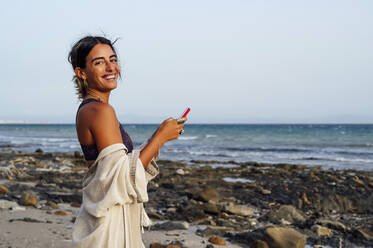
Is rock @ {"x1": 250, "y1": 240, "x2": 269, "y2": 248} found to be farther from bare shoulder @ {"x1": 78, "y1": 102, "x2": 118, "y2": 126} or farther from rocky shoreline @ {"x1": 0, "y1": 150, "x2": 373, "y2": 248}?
bare shoulder @ {"x1": 78, "y1": 102, "x2": 118, "y2": 126}

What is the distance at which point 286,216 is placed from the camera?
23.3 ft

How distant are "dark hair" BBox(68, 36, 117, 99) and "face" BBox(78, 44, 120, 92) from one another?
0.02 metres

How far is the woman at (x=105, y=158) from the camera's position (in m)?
1.96

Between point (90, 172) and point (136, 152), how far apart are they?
0.30 meters

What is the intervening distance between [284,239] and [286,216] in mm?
1878

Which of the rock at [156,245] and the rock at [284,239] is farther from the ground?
the rock at [284,239]

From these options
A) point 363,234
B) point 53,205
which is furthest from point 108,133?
point 53,205

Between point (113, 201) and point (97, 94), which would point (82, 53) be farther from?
point (113, 201)

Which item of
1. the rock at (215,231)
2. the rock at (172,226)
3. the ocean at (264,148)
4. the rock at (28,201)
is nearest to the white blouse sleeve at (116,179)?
the rock at (215,231)

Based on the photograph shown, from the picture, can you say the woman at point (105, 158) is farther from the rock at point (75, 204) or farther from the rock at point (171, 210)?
the rock at point (75, 204)

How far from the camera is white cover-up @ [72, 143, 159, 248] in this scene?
195 cm

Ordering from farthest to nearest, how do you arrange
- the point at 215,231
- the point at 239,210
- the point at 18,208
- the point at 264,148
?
the point at 264,148 → the point at 239,210 → the point at 18,208 → the point at 215,231

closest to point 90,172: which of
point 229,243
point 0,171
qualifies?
point 229,243

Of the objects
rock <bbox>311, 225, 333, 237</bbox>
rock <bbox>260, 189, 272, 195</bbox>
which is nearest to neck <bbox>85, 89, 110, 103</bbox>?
rock <bbox>311, 225, 333, 237</bbox>
